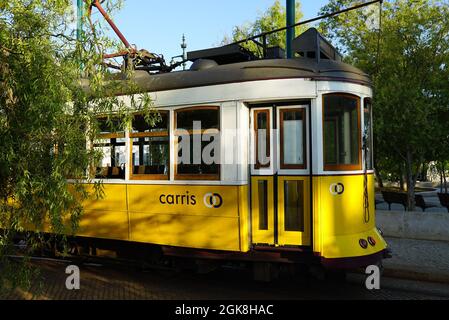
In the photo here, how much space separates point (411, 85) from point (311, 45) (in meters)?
7.33

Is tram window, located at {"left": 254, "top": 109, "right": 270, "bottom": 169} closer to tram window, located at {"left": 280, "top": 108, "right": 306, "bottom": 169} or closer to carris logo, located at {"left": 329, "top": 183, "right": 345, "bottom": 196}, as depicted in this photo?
tram window, located at {"left": 280, "top": 108, "right": 306, "bottom": 169}

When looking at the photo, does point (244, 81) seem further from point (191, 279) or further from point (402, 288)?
point (402, 288)

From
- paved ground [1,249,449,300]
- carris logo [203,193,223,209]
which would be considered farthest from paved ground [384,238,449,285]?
carris logo [203,193,223,209]

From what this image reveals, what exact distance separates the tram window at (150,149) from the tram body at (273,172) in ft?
0.22

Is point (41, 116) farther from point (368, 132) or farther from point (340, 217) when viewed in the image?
point (368, 132)

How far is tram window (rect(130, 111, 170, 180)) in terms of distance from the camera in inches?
256

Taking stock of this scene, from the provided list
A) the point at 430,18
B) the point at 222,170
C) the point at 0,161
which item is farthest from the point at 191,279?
the point at 430,18

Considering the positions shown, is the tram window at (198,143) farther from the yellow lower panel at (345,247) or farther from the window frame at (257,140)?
the yellow lower panel at (345,247)

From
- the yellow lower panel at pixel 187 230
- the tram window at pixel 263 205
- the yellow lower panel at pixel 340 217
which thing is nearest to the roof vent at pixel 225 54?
the tram window at pixel 263 205

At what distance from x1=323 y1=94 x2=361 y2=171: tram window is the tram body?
1cm

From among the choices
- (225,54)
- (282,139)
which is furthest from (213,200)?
(225,54)

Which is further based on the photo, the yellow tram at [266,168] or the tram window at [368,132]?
the tram window at [368,132]

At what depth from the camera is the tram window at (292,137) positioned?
5.94 m

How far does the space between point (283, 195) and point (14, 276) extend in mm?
3381
